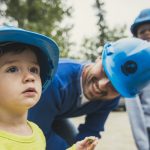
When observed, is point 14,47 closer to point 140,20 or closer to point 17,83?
point 17,83

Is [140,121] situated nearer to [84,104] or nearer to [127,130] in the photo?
[84,104]

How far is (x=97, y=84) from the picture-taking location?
304 centimetres

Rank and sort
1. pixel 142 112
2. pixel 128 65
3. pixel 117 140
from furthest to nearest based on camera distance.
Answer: pixel 117 140 → pixel 142 112 → pixel 128 65

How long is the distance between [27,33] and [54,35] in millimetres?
16862

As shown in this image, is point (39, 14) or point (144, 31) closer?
point (144, 31)

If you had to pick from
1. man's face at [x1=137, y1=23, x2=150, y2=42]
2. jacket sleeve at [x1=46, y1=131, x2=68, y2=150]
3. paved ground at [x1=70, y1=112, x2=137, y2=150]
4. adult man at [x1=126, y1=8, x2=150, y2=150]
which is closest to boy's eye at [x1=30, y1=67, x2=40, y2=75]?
jacket sleeve at [x1=46, y1=131, x2=68, y2=150]

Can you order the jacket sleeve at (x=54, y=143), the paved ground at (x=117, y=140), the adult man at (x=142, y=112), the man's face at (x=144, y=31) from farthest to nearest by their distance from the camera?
the paved ground at (x=117, y=140) < the man's face at (x=144, y=31) < the adult man at (x=142, y=112) < the jacket sleeve at (x=54, y=143)

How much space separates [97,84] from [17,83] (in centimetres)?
101

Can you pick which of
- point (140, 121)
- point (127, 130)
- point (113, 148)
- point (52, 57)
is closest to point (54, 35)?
point (127, 130)

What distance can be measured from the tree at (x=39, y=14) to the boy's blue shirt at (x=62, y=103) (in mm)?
14645

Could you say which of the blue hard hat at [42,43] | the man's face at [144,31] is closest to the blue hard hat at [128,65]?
the blue hard hat at [42,43]

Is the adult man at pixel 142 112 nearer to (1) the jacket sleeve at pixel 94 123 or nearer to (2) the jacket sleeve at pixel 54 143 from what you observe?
(1) the jacket sleeve at pixel 94 123

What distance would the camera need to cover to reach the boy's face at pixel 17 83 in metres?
2.12

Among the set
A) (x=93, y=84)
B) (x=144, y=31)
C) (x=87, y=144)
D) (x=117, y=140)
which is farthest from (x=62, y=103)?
(x=117, y=140)
